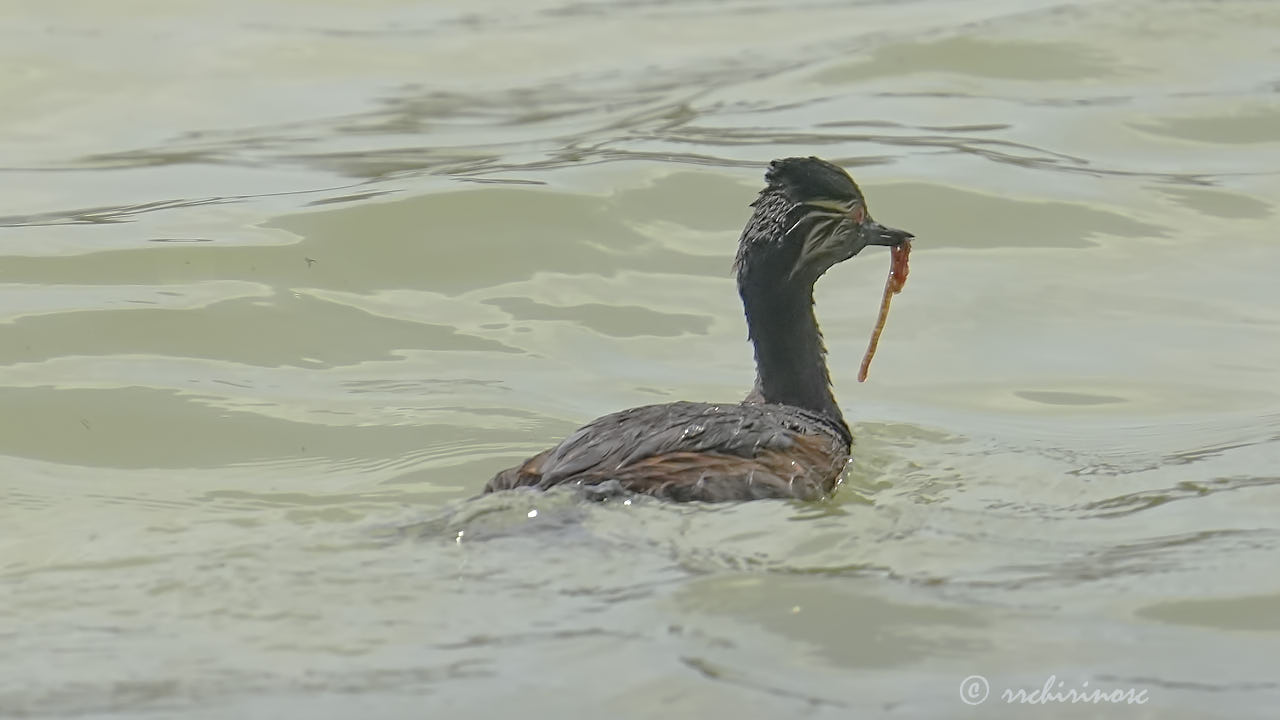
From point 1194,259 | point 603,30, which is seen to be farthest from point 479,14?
point 1194,259

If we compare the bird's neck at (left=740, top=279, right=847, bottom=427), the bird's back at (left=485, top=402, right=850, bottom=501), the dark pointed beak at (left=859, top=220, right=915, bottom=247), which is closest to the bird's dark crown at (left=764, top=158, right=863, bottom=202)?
the dark pointed beak at (left=859, top=220, right=915, bottom=247)

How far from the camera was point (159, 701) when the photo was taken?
5434 mm

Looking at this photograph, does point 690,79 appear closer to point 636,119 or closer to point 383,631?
point 636,119

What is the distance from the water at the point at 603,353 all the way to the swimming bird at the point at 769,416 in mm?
162

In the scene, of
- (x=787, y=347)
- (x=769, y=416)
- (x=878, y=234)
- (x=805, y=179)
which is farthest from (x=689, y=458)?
(x=878, y=234)

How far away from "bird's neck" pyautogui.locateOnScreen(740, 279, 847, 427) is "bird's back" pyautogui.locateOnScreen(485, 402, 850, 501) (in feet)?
2.59

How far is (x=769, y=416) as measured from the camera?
7.56m

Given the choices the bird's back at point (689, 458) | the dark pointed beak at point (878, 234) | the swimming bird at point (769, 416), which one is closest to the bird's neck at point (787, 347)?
the swimming bird at point (769, 416)

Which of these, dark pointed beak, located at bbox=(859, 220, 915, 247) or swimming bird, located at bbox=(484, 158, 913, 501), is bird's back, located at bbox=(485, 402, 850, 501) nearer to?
swimming bird, located at bbox=(484, 158, 913, 501)

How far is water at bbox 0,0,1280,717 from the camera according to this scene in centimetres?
585

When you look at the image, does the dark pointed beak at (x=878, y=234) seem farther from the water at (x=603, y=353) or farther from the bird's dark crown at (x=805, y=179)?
the water at (x=603, y=353)

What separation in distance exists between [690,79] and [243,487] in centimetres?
872

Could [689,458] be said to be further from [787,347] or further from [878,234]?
[878,234]

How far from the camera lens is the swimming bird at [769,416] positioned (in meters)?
7.03
